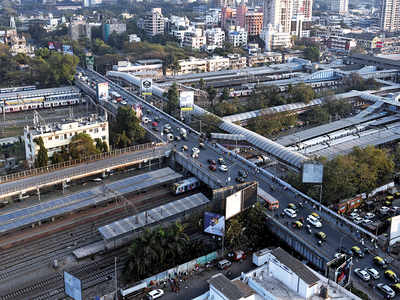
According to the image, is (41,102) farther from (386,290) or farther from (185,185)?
(386,290)

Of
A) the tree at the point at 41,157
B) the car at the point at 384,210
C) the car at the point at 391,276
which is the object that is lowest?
the car at the point at 391,276

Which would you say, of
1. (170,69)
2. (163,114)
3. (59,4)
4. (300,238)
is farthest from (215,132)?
(59,4)

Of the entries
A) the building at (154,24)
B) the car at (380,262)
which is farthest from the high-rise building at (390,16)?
the car at (380,262)

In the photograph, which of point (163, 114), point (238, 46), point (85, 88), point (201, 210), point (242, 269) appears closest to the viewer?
point (242, 269)

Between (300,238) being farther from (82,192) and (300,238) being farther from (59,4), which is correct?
(59,4)

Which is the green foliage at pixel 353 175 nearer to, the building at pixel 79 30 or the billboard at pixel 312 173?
the billboard at pixel 312 173

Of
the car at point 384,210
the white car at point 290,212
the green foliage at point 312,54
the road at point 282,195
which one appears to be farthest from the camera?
the green foliage at point 312,54

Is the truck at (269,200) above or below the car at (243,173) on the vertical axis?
below
